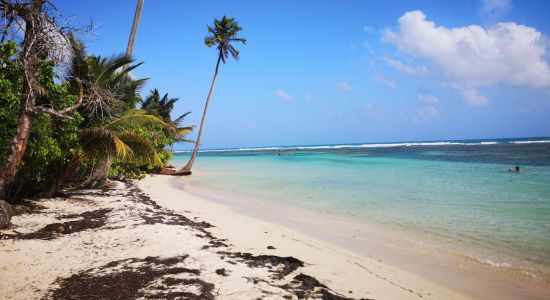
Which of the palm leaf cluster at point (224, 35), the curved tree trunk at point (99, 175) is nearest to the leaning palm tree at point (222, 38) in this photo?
the palm leaf cluster at point (224, 35)

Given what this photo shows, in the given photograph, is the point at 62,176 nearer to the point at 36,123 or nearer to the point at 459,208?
the point at 36,123

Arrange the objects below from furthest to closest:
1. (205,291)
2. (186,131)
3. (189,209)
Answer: (186,131) → (189,209) → (205,291)

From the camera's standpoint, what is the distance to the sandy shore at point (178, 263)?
3.62 metres

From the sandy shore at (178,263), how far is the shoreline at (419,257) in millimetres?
279

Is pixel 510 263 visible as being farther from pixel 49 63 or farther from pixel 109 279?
pixel 49 63

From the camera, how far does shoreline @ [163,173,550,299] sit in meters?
4.28

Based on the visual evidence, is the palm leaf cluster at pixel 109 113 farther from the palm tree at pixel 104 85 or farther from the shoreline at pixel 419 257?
the shoreline at pixel 419 257

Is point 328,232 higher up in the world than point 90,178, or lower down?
lower down

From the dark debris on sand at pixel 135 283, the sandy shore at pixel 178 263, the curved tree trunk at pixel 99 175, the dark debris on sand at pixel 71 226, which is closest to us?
the dark debris on sand at pixel 135 283

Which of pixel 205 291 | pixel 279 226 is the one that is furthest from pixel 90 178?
pixel 205 291

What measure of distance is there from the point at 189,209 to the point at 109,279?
525 centimetres

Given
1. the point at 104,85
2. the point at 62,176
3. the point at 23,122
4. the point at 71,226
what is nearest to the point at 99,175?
the point at 62,176

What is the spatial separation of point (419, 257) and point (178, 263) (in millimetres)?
4005

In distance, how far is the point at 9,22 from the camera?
208 inches
